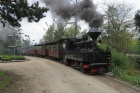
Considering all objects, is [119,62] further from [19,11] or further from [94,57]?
[19,11]

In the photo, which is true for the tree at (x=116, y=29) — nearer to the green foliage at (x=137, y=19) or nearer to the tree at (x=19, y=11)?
the green foliage at (x=137, y=19)

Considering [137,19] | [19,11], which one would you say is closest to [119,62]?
[19,11]

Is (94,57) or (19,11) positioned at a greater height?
(19,11)

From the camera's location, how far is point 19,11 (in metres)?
17.1

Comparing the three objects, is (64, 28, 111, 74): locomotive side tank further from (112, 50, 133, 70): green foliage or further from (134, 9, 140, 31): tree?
(134, 9, 140, 31): tree

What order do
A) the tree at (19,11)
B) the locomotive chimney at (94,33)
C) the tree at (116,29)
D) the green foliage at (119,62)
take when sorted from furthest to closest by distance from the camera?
the tree at (116,29) → the green foliage at (119,62) → the locomotive chimney at (94,33) → the tree at (19,11)

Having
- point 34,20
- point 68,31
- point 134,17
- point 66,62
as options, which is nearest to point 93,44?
point 34,20

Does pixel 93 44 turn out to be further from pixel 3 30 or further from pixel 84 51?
pixel 3 30

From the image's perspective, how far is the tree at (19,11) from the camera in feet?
55.9

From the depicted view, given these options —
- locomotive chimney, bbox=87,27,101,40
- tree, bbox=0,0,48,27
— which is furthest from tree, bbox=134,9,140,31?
tree, bbox=0,0,48,27

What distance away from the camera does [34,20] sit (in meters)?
18.0

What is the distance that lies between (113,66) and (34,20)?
23.1 feet

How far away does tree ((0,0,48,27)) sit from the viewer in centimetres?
1705

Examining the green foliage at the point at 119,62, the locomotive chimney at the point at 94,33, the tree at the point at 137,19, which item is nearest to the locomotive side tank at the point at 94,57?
the locomotive chimney at the point at 94,33
